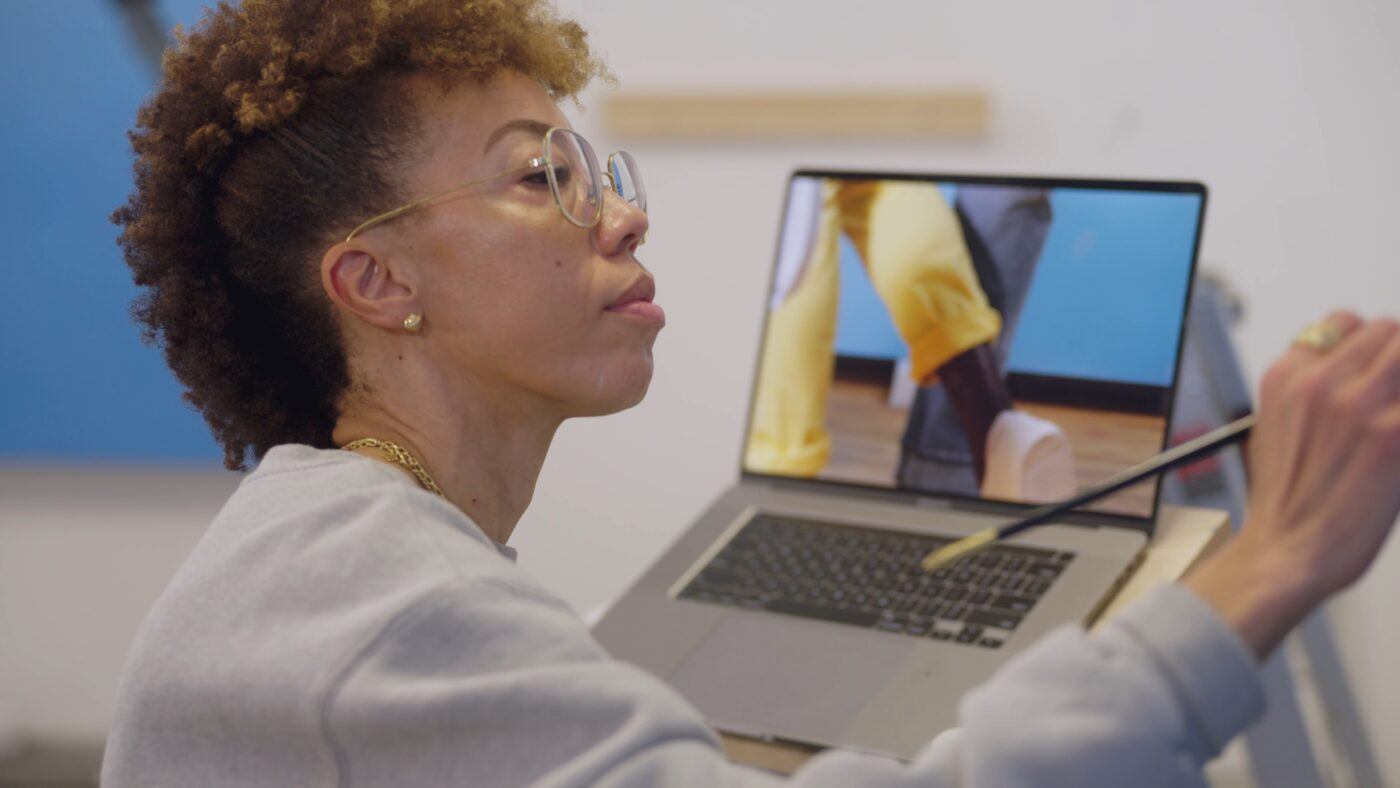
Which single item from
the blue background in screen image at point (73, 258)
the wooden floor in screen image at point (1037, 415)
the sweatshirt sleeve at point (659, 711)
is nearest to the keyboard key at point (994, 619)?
the wooden floor in screen image at point (1037, 415)

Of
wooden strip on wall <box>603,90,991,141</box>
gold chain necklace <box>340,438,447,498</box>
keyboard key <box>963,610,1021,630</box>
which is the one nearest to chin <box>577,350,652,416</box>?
gold chain necklace <box>340,438,447,498</box>

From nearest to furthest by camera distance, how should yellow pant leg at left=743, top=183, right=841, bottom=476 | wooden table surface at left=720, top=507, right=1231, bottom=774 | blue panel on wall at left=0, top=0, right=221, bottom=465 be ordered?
wooden table surface at left=720, top=507, right=1231, bottom=774 → yellow pant leg at left=743, top=183, right=841, bottom=476 → blue panel on wall at left=0, top=0, right=221, bottom=465

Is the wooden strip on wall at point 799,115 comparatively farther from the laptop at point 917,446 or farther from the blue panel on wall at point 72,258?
the blue panel on wall at point 72,258

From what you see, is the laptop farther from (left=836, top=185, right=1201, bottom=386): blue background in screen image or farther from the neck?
the neck

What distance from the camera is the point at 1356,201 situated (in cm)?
180

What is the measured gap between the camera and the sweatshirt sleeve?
0.56 meters

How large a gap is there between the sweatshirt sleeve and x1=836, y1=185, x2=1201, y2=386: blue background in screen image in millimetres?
642

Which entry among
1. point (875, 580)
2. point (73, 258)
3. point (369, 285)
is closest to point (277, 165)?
point (369, 285)

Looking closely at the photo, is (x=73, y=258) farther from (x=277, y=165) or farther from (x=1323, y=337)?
(x=1323, y=337)

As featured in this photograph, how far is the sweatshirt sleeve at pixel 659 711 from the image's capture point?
56 cm

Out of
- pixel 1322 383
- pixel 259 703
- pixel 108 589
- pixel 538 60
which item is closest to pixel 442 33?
pixel 538 60

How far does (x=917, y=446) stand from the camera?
127 cm

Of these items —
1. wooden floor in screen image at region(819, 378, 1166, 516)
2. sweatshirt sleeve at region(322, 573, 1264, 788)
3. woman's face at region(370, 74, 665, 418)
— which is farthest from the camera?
wooden floor in screen image at region(819, 378, 1166, 516)

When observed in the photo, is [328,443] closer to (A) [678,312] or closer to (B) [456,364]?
(B) [456,364]
